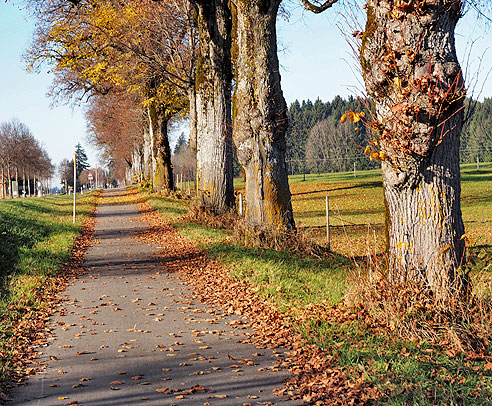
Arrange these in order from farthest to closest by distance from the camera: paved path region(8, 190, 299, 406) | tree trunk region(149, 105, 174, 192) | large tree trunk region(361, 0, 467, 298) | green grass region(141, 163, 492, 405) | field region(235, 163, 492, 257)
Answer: tree trunk region(149, 105, 174, 192), field region(235, 163, 492, 257), large tree trunk region(361, 0, 467, 298), paved path region(8, 190, 299, 406), green grass region(141, 163, 492, 405)

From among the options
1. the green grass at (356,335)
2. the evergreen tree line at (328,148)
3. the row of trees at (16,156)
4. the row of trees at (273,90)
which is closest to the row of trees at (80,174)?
the row of trees at (16,156)

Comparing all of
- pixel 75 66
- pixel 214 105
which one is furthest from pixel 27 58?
pixel 214 105

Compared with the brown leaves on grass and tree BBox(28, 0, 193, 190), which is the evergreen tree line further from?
the brown leaves on grass

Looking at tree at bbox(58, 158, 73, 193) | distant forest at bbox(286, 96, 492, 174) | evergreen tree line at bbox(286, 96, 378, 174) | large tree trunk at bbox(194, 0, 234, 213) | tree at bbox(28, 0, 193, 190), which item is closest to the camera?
large tree trunk at bbox(194, 0, 234, 213)

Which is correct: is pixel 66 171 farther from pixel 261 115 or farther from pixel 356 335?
pixel 356 335

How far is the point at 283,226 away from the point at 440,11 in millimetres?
7034

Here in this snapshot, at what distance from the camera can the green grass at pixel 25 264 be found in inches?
303

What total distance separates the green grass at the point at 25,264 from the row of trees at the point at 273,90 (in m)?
4.49

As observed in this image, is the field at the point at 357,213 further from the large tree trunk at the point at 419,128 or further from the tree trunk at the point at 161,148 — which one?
the tree trunk at the point at 161,148

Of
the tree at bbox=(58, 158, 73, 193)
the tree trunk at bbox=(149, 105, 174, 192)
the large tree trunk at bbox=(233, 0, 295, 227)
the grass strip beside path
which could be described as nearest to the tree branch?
the large tree trunk at bbox=(233, 0, 295, 227)

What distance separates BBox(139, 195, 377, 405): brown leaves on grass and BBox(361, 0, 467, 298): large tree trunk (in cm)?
149

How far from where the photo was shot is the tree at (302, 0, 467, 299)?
6094 mm

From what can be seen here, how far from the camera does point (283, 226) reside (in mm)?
12508

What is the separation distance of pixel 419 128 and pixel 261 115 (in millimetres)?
6635
